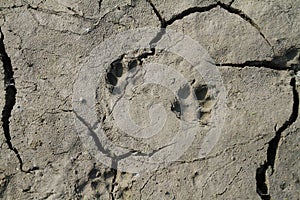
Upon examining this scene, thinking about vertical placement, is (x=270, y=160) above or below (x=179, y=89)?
A: below

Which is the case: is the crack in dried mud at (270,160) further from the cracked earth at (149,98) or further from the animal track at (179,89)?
the animal track at (179,89)

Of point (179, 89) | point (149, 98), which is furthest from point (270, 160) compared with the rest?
point (149, 98)

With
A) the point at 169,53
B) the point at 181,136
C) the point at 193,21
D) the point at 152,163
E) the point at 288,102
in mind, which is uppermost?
the point at 193,21

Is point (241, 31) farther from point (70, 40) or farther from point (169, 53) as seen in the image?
point (70, 40)

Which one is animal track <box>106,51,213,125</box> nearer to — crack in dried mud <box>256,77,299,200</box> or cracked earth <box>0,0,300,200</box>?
cracked earth <box>0,0,300,200</box>

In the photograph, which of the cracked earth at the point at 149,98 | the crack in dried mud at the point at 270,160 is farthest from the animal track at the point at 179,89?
the crack in dried mud at the point at 270,160

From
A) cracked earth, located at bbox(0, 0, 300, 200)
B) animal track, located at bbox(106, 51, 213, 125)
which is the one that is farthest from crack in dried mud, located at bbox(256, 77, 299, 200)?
animal track, located at bbox(106, 51, 213, 125)

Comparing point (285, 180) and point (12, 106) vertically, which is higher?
A: point (12, 106)

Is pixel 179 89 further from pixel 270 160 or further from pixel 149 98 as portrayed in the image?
pixel 270 160

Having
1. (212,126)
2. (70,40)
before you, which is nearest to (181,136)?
(212,126)
